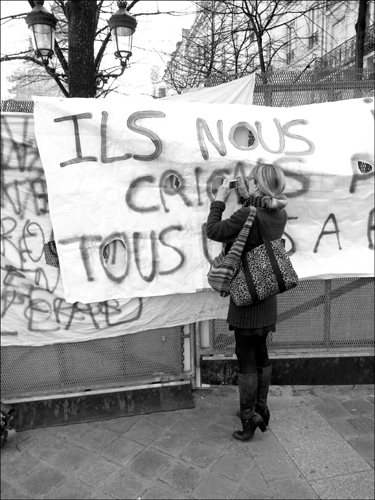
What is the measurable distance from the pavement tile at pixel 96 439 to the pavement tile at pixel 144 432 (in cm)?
11

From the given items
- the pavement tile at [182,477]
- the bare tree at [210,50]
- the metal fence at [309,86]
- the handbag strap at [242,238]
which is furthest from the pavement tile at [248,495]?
the bare tree at [210,50]

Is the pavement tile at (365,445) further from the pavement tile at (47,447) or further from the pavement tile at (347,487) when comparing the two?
the pavement tile at (47,447)

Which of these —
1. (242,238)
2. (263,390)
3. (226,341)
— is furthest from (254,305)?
(226,341)

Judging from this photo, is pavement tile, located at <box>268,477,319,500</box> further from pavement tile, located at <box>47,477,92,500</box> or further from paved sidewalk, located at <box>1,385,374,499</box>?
pavement tile, located at <box>47,477,92,500</box>

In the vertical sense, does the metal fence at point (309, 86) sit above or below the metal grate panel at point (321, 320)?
above

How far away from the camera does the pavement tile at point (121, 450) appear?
107 inches

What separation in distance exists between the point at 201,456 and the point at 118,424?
2.28 ft

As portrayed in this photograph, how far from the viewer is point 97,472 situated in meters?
2.59

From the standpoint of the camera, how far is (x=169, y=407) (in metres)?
3.29

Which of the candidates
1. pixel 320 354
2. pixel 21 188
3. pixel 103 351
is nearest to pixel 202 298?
pixel 103 351

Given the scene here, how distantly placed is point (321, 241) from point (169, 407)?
1723mm

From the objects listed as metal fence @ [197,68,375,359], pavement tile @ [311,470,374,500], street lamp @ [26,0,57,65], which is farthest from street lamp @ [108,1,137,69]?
pavement tile @ [311,470,374,500]

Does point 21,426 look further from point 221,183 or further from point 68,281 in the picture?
point 221,183

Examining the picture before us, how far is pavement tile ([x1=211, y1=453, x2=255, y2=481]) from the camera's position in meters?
2.56
